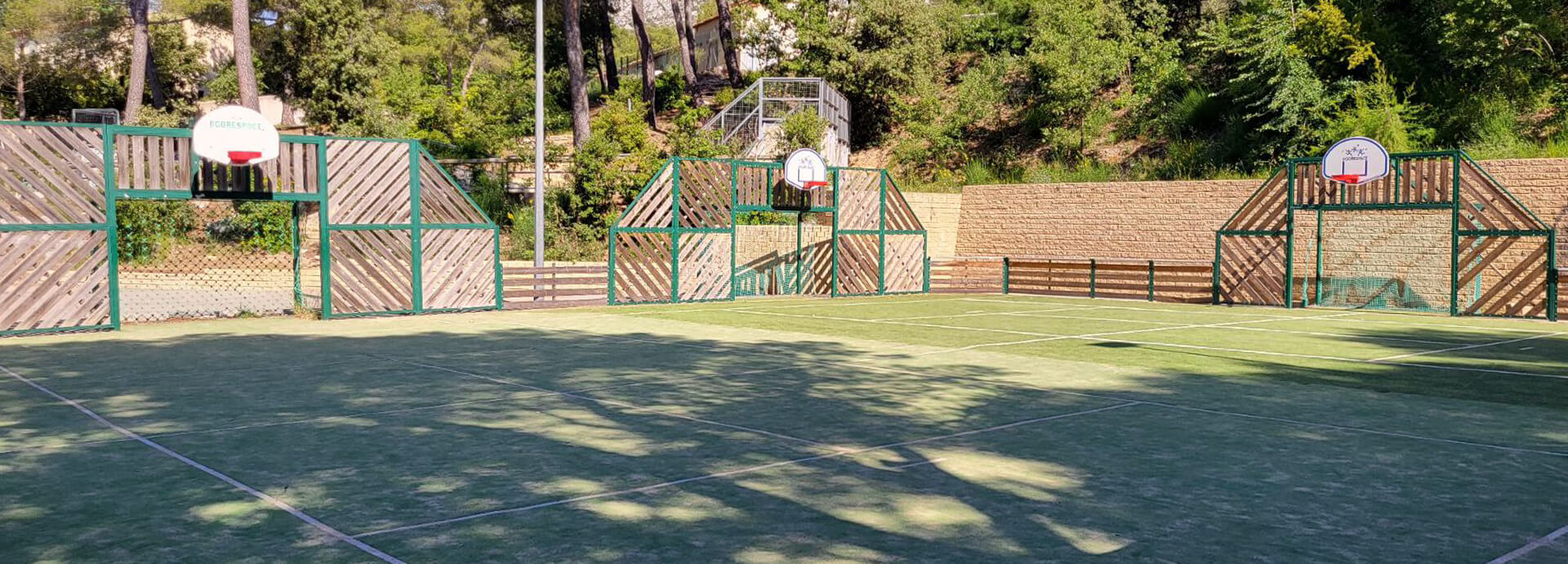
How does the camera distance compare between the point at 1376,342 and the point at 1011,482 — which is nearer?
the point at 1011,482

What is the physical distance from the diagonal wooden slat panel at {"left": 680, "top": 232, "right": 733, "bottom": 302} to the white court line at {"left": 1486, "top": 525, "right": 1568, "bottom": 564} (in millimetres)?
22263

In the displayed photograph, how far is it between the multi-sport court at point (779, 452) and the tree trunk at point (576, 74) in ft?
79.2

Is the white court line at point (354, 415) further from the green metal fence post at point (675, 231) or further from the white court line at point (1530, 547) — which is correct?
the green metal fence post at point (675, 231)

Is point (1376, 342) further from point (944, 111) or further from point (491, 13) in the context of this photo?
point (491, 13)

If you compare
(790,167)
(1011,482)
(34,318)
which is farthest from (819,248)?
(1011,482)

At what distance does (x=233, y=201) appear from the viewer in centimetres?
2412

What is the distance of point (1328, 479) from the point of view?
7.74m

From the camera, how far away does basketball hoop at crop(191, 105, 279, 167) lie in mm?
19719

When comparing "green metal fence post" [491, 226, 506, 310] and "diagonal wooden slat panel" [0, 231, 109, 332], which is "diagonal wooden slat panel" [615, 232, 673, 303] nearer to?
"green metal fence post" [491, 226, 506, 310]

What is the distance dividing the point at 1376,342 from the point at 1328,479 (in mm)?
11885

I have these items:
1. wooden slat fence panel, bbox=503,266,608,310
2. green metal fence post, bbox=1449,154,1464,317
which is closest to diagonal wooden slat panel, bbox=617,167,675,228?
wooden slat fence panel, bbox=503,266,608,310

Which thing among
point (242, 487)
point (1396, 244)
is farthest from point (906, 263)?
point (242, 487)

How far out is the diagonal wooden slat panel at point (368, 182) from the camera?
71.5ft

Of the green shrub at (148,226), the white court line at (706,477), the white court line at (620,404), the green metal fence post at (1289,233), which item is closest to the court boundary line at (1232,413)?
the white court line at (706,477)
